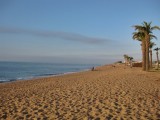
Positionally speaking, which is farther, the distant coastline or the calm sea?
the calm sea

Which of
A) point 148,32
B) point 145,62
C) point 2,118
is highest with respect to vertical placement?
point 148,32

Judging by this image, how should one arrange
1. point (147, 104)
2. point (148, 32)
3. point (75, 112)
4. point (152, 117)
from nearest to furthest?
point (152, 117)
point (75, 112)
point (147, 104)
point (148, 32)

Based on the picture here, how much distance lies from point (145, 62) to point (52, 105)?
26.0m

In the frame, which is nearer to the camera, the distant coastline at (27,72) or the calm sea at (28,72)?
the distant coastline at (27,72)

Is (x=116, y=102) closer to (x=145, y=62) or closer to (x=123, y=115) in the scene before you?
(x=123, y=115)

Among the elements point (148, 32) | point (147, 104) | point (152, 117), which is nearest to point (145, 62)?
point (148, 32)

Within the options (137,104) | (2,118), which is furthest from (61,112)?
(137,104)

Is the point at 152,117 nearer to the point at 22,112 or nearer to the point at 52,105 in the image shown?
the point at 52,105

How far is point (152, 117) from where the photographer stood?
694 cm

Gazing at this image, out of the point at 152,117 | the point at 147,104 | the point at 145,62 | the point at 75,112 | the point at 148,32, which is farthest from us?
the point at 145,62

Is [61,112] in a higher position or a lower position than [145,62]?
lower

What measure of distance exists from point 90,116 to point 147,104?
10.3 feet

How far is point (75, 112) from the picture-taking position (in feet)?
25.2

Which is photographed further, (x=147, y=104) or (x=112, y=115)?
(x=147, y=104)
